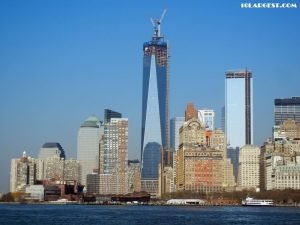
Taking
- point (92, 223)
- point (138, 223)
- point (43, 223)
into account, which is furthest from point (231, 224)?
point (43, 223)

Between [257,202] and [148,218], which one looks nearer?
[148,218]

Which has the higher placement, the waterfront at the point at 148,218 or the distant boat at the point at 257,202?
the distant boat at the point at 257,202

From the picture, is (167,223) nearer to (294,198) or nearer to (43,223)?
(43,223)

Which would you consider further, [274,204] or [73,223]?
[274,204]

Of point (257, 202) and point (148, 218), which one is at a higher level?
point (257, 202)

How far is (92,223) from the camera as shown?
92.6 m

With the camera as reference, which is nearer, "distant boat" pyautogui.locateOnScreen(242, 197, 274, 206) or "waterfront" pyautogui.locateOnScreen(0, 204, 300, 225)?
"waterfront" pyautogui.locateOnScreen(0, 204, 300, 225)

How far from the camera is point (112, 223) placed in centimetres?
9300

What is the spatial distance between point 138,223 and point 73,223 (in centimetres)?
826

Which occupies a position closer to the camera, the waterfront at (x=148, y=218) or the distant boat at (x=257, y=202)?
the waterfront at (x=148, y=218)

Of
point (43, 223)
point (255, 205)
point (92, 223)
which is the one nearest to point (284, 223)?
point (92, 223)

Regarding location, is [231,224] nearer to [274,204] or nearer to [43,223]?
[43,223]

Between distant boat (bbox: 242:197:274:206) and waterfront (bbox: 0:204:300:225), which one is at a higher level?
distant boat (bbox: 242:197:274:206)

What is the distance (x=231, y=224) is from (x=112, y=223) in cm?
1511
